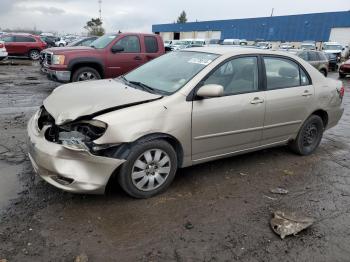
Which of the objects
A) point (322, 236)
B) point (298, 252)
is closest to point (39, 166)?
point (298, 252)

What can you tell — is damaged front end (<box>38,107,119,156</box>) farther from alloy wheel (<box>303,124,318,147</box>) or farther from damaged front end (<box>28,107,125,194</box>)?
alloy wheel (<box>303,124,318,147</box>)

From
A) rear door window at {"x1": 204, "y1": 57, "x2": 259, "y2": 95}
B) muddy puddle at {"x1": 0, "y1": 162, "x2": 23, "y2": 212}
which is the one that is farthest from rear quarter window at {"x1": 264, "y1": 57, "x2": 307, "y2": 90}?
muddy puddle at {"x1": 0, "y1": 162, "x2": 23, "y2": 212}

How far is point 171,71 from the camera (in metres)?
4.46

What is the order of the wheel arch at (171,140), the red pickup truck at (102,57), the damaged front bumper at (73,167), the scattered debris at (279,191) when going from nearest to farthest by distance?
the damaged front bumper at (73,167) < the wheel arch at (171,140) < the scattered debris at (279,191) < the red pickup truck at (102,57)

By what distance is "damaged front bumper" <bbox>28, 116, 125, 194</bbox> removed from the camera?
131 inches

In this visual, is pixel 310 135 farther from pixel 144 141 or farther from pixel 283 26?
pixel 283 26

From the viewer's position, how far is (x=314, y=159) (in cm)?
541

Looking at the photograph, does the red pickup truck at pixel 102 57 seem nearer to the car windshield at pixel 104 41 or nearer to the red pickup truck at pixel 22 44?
the car windshield at pixel 104 41

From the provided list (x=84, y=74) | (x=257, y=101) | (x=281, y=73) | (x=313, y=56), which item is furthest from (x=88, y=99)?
(x=313, y=56)

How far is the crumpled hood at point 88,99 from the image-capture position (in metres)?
3.47

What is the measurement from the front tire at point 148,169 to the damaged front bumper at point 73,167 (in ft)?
0.56

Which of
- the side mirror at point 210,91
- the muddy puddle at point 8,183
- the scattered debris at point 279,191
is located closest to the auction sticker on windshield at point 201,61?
the side mirror at point 210,91

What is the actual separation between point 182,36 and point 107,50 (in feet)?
210

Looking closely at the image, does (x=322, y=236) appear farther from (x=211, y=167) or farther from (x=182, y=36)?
(x=182, y=36)
